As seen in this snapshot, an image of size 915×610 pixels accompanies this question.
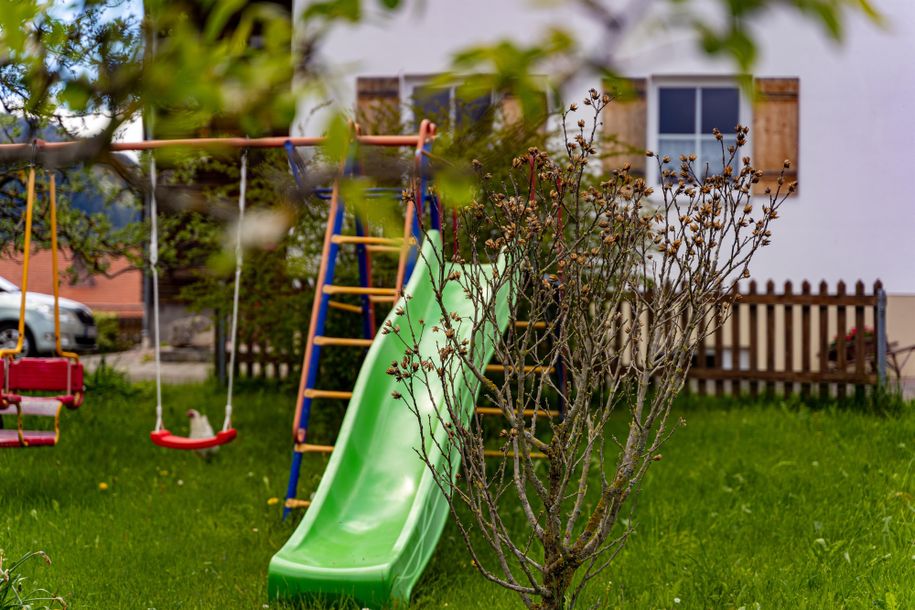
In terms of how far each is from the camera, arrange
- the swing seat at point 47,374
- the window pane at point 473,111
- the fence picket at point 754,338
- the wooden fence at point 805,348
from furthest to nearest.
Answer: the fence picket at point 754,338, the wooden fence at point 805,348, the window pane at point 473,111, the swing seat at point 47,374

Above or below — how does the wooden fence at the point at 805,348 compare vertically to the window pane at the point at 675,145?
below

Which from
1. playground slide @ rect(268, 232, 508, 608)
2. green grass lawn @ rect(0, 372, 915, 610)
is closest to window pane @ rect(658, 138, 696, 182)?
green grass lawn @ rect(0, 372, 915, 610)

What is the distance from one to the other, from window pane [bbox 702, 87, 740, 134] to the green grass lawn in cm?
354

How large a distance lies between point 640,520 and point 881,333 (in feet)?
14.4

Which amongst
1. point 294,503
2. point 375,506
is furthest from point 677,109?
point 375,506

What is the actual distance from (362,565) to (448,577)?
0.48 meters

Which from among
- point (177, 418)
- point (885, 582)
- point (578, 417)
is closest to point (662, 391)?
point (578, 417)

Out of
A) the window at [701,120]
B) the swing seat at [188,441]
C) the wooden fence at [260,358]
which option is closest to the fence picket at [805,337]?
the window at [701,120]

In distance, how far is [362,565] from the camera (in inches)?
156

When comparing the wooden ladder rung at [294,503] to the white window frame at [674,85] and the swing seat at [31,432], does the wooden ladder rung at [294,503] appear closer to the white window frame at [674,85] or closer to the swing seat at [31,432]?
the swing seat at [31,432]

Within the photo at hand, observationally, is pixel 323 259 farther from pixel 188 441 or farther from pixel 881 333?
pixel 881 333

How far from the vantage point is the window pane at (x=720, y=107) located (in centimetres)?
991

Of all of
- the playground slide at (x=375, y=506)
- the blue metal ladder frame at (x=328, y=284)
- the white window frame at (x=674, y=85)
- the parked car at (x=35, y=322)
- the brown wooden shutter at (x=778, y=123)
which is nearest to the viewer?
the playground slide at (x=375, y=506)

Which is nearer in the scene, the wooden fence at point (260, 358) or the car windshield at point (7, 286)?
the wooden fence at point (260, 358)
